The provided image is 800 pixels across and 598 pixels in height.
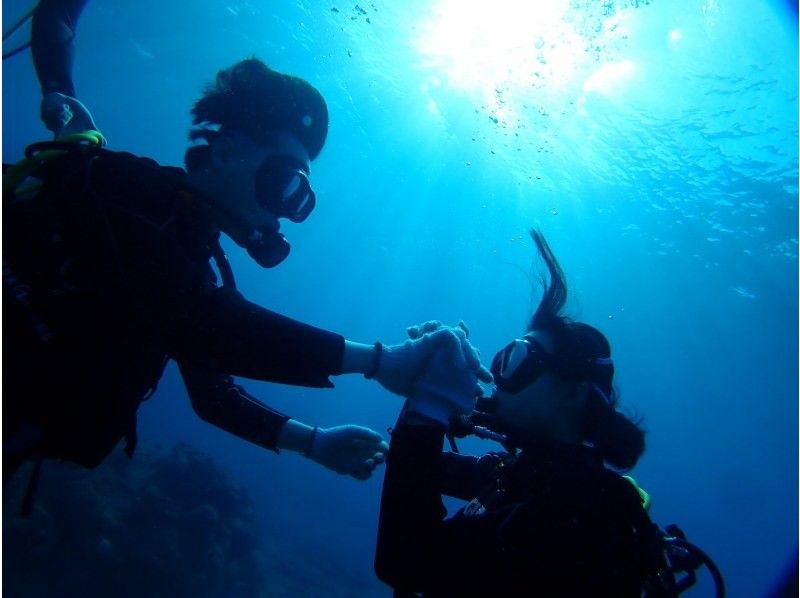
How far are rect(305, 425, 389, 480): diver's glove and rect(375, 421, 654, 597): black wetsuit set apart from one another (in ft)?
0.47

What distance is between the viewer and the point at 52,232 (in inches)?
78.3

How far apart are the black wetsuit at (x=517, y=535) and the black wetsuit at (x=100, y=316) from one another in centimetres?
67

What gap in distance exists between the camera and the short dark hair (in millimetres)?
2701

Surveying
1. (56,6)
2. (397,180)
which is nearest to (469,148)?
(397,180)

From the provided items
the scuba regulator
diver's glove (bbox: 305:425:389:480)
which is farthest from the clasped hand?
the scuba regulator

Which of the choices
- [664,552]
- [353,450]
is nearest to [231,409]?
[353,450]

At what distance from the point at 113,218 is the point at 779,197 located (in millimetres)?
24215

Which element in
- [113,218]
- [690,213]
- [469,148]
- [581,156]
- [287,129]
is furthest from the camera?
[469,148]

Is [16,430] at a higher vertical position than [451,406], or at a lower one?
lower

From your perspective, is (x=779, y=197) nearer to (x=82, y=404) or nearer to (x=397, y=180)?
(x=397, y=180)

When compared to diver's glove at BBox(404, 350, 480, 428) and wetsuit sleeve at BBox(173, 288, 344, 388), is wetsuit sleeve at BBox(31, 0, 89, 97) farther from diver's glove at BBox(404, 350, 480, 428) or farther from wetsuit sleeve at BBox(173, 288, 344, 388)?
diver's glove at BBox(404, 350, 480, 428)

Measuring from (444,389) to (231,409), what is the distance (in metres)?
1.57

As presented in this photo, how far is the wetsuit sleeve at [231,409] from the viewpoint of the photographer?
2.80 metres

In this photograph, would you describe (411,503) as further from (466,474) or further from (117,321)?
(117,321)
